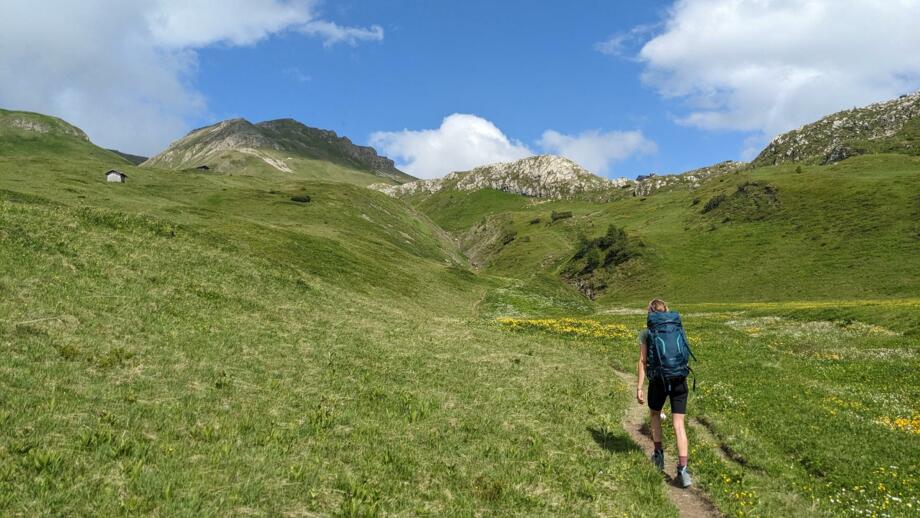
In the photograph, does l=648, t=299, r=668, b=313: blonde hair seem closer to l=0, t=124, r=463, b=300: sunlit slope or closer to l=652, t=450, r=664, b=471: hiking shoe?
l=652, t=450, r=664, b=471: hiking shoe

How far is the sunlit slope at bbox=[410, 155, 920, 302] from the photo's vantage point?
92594mm

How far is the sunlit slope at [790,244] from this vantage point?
9259 centimetres

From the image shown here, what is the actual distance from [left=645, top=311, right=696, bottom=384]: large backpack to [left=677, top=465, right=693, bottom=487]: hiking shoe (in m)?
2.25

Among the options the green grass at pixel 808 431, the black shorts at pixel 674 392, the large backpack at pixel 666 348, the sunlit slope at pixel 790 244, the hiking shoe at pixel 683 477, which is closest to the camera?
the green grass at pixel 808 431

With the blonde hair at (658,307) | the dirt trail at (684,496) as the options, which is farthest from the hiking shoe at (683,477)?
the blonde hair at (658,307)

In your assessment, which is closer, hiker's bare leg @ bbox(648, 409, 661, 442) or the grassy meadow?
the grassy meadow

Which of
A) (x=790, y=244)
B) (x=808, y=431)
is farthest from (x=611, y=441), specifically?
(x=790, y=244)

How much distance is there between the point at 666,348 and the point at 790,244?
120834 millimetres

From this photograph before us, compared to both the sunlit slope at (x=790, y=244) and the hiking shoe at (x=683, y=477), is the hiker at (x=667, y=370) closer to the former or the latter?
the hiking shoe at (x=683, y=477)

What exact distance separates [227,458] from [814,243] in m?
128

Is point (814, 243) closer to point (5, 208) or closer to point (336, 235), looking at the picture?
point (336, 235)

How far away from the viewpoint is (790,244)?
112875 millimetres

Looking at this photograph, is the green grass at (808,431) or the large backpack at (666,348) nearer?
the green grass at (808,431)

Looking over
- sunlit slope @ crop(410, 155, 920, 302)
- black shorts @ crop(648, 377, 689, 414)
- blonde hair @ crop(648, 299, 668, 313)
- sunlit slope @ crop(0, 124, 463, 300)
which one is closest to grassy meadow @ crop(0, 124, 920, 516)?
black shorts @ crop(648, 377, 689, 414)
